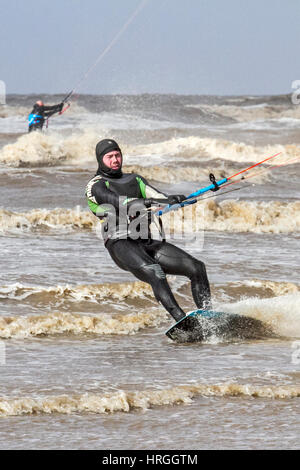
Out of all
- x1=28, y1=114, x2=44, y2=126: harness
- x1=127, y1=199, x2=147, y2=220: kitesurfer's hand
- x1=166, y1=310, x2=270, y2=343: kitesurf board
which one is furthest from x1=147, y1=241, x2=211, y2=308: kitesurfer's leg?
x1=28, y1=114, x2=44, y2=126: harness

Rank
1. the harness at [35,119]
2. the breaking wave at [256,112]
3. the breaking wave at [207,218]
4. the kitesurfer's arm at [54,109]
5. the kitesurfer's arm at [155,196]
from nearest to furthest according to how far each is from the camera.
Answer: the kitesurfer's arm at [155,196]
the breaking wave at [207,218]
the kitesurfer's arm at [54,109]
the harness at [35,119]
the breaking wave at [256,112]

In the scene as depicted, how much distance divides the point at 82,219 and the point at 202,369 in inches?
386

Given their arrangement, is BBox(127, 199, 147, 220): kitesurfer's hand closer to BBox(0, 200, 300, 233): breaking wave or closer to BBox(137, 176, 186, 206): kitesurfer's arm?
BBox(137, 176, 186, 206): kitesurfer's arm

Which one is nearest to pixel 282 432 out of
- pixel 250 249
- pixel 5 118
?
pixel 250 249

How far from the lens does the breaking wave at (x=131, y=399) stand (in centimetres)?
580

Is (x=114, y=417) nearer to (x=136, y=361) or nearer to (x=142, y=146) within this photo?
(x=136, y=361)

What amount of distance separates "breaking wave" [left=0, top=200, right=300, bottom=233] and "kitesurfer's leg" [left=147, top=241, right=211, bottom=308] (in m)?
7.53

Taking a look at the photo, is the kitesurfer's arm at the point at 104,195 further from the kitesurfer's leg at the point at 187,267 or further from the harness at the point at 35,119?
the harness at the point at 35,119

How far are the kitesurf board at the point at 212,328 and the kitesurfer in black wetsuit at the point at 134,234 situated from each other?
6.5 inches

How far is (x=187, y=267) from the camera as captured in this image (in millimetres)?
8070

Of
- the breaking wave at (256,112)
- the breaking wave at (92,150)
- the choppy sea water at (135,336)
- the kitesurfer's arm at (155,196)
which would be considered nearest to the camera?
the choppy sea water at (135,336)

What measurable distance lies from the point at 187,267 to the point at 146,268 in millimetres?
392

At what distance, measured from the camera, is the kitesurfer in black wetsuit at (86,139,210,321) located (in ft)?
26.1

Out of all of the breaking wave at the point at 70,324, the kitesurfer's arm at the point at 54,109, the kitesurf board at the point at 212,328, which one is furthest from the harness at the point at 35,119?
the kitesurf board at the point at 212,328
